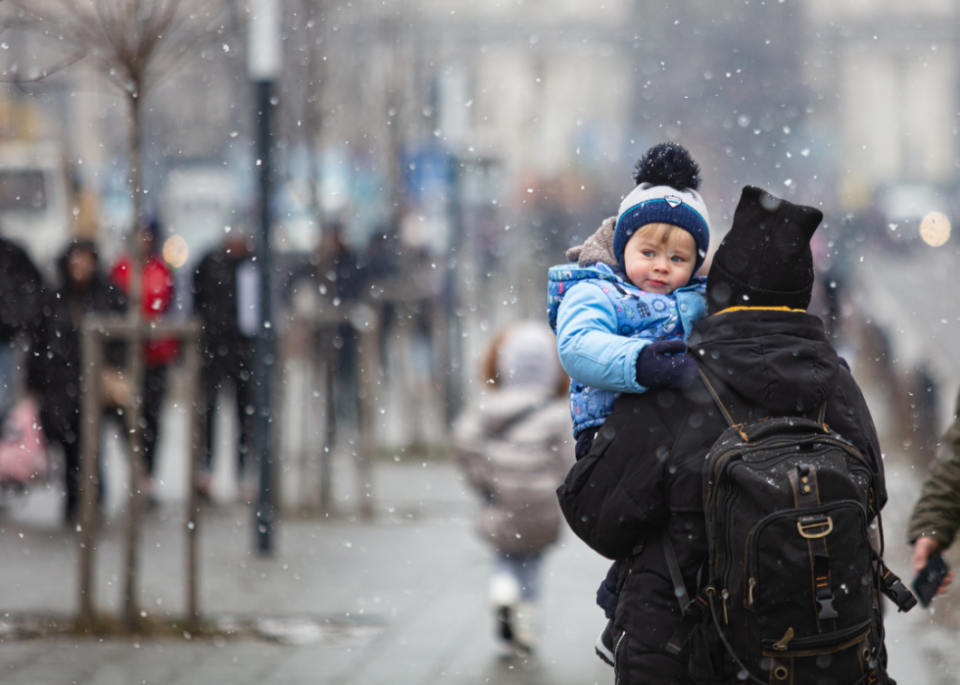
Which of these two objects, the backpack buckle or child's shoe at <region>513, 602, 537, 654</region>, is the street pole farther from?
the backpack buckle

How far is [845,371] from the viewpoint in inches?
104

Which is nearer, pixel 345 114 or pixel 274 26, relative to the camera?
pixel 274 26

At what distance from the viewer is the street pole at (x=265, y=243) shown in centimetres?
728

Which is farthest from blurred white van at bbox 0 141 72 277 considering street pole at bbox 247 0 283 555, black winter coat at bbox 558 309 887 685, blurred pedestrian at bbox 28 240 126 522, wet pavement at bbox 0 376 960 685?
black winter coat at bbox 558 309 887 685

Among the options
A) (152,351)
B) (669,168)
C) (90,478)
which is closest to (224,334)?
(152,351)

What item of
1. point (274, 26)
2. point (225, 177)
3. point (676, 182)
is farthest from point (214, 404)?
point (225, 177)

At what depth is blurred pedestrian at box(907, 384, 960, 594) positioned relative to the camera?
3.50 metres

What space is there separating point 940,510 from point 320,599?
3583mm

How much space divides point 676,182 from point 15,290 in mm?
6457

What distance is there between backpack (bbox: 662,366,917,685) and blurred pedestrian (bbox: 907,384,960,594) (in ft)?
3.81

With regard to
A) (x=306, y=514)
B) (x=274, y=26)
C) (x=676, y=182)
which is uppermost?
(x=274, y=26)

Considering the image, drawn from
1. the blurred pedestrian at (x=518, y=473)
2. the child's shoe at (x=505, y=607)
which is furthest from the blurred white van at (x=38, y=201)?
the child's shoe at (x=505, y=607)

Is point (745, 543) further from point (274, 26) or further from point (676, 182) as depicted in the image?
point (274, 26)

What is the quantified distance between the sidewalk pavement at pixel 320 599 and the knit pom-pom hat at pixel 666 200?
2.73 m
